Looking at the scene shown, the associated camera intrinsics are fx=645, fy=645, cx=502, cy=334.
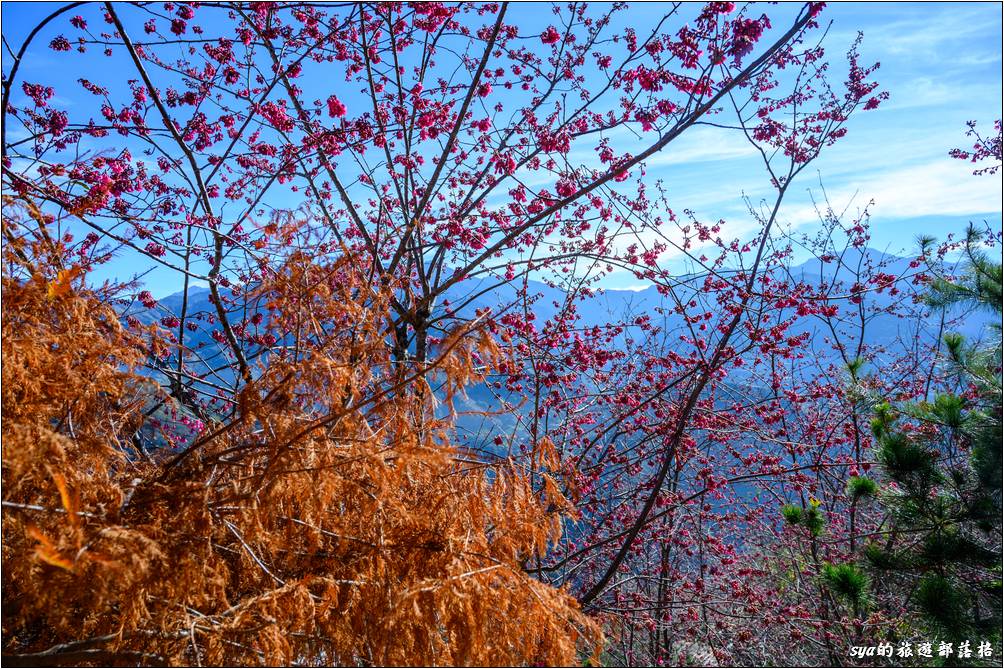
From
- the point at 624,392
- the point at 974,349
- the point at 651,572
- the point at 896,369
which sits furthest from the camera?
the point at 896,369

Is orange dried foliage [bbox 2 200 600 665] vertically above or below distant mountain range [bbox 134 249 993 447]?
below

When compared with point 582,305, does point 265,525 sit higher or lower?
lower

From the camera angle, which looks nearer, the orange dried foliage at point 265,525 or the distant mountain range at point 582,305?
the orange dried foliage at point 265,525

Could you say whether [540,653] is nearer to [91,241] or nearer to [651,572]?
[91,241]

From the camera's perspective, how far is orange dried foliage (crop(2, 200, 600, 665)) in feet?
5.20

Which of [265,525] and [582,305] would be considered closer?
[265,525]

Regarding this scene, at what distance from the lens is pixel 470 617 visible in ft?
5.72

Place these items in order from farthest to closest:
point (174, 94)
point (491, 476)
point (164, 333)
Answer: point (174, 94) → point (164, 333) → point (491, 476)

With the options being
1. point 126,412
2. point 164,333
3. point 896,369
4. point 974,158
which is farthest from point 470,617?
point 896,369

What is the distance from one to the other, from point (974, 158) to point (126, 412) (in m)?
6.23

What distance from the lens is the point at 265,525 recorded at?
1807 mm

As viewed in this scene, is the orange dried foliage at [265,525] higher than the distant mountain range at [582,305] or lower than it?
lower

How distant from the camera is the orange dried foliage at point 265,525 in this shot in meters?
1.59

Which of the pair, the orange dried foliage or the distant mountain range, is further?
the distant mountain range
